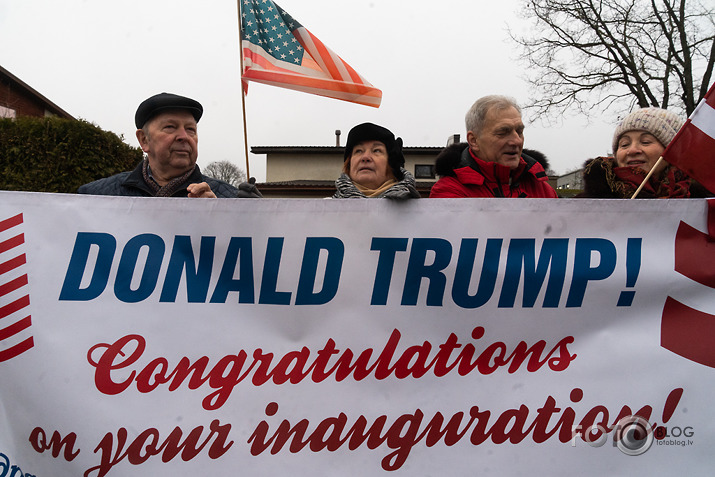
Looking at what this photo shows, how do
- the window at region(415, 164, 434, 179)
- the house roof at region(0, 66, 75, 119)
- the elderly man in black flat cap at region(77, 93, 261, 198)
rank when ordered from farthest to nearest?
the window at region(415, 164, 434, 179) → the house roof at region(0, 66, 75, 119) → the elderly man in black flat cap at region(77, 93, 261, 198)

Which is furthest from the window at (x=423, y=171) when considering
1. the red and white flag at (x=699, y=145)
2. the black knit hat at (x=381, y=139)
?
the red and white flag at (x=699, y=145)

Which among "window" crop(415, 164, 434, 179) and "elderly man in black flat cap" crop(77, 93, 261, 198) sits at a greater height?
"window" crop(415, 164, 434, 179)

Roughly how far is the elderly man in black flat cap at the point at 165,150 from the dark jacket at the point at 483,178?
964mm

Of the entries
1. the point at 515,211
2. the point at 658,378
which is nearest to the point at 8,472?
the point at 515,211

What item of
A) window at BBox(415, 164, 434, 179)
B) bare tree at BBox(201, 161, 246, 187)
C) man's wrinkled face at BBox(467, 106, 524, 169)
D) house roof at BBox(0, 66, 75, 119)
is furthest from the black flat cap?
bare tree at BBox(201, 161, 246, 187)

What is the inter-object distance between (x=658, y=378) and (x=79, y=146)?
24.5ft

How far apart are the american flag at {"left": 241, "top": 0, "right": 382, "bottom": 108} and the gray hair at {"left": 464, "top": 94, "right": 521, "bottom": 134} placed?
160 centimetres

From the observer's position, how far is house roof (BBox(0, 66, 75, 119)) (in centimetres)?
2189

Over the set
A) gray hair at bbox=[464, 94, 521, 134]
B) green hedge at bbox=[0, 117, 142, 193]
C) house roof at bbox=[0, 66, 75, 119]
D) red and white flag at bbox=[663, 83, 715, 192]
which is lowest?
red and white flag at bbox=[663, 83, 715, 192]

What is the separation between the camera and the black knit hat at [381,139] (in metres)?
2.72

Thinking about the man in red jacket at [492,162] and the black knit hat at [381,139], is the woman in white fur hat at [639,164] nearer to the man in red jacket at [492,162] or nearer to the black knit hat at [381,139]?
the man in red jacket at [492,162]

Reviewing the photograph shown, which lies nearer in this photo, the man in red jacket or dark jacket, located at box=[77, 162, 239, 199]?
the man in red jacket

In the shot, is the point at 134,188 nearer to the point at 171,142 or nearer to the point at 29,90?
the point at 171,142

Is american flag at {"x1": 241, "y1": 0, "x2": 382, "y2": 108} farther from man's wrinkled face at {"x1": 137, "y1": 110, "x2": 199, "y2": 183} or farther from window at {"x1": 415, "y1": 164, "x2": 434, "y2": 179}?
window at {"x1": 415, "y1": 164, "x2": 434, "y2": 179}
